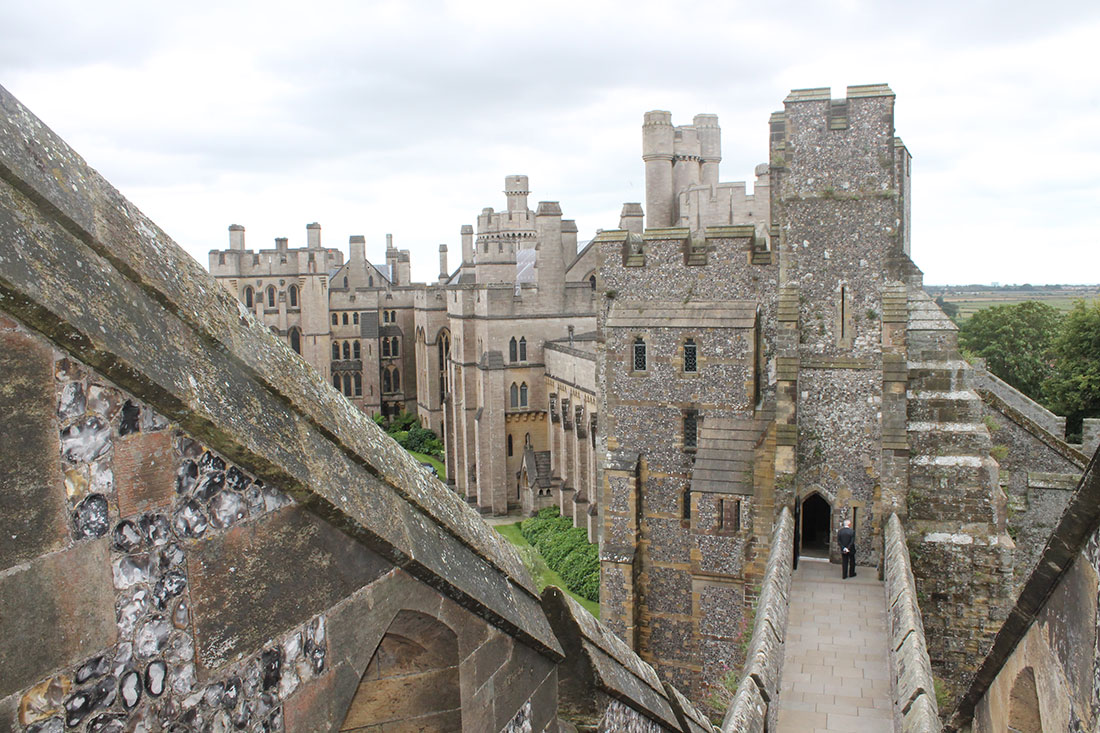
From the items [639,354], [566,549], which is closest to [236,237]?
[566,549]

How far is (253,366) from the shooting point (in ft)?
9.49

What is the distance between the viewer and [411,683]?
3.44m

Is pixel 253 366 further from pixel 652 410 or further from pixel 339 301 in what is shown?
pixel 339 301

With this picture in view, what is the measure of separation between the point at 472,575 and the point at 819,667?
27.0 ft

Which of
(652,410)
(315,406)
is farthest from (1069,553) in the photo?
(652,410)

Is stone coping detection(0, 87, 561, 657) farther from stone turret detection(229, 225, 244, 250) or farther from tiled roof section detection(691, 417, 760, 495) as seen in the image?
stone turret detection(229, 225, 244, 250)

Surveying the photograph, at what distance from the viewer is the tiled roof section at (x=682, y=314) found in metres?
15.4

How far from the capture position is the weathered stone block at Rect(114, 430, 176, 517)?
2.38m

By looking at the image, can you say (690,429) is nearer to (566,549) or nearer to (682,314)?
(682,314)

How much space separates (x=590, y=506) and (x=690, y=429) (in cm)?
1367

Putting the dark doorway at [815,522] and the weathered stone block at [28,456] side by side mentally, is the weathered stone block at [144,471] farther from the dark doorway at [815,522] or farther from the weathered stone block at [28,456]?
the dark doorway at [815,522]

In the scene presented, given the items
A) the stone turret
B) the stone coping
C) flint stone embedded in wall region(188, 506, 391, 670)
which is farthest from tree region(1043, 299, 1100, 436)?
the stone turret

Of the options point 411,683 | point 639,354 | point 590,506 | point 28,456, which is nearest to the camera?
point 28,456

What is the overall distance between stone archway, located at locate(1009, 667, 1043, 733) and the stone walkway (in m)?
3.20
